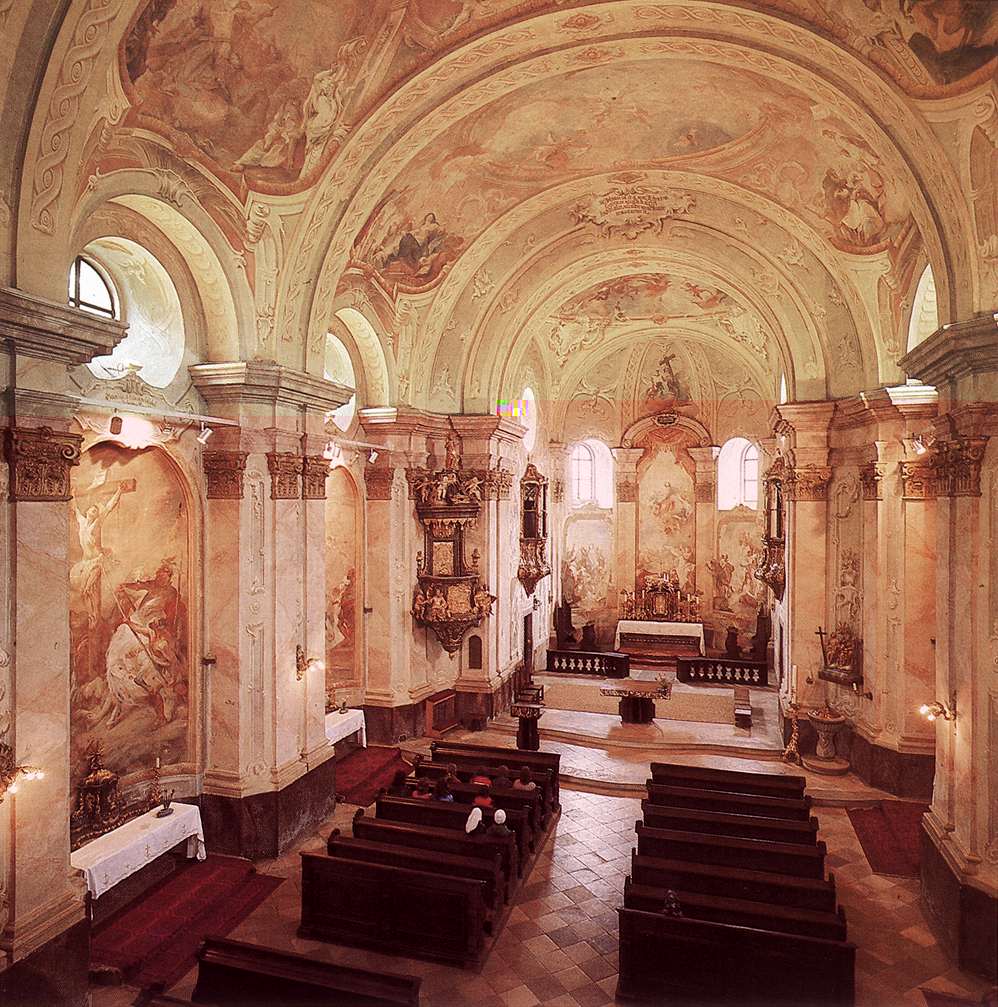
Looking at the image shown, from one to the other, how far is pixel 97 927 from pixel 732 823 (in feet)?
28.9

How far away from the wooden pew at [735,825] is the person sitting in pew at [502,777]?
2.55m

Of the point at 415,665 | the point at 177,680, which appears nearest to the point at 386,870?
Answer: the point at 177,680

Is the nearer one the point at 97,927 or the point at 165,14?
the point at 165,14

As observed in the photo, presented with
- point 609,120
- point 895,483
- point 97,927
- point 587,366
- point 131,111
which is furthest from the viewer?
point 587,366

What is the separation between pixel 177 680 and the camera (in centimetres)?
1188

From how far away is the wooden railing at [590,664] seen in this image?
80.4 feet

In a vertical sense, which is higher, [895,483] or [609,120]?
[609,120]

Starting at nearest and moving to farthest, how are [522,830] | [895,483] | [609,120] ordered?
1. [522,830]
2. [609,120]
3. [895,483]

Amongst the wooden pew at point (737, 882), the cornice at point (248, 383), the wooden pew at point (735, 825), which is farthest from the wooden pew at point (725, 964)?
the cornice at point (248, 383)

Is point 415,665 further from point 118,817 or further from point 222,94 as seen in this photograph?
point 222,94

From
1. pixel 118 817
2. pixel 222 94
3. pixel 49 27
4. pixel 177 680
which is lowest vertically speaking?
pixel 118 817

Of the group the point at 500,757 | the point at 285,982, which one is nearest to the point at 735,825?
the point at 500,757

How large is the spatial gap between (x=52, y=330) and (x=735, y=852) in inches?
418

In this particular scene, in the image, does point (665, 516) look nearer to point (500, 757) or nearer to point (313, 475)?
point (500, 757)
